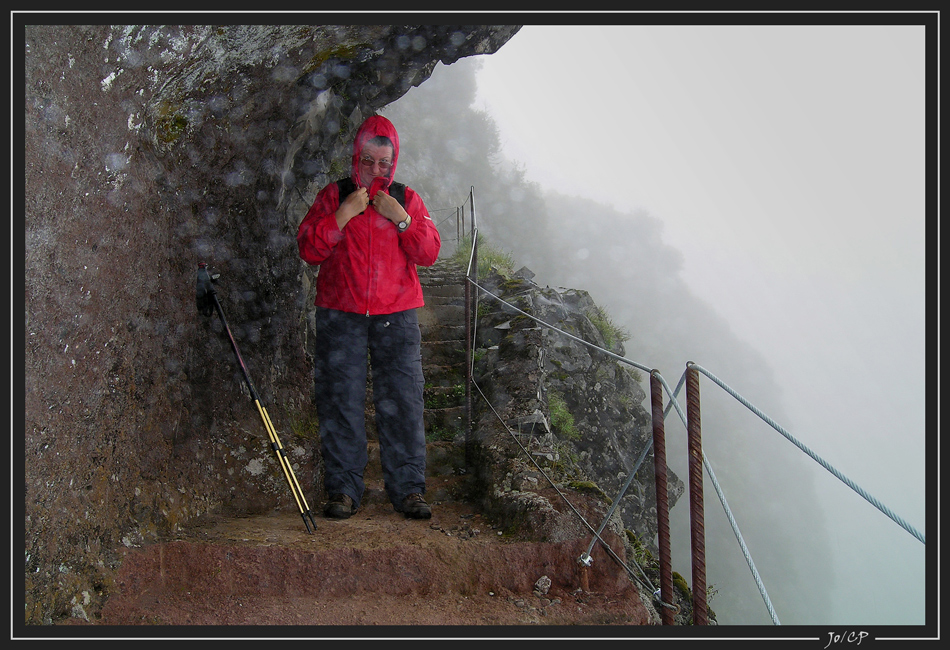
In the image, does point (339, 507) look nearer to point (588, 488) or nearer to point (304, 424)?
point (304, 424)

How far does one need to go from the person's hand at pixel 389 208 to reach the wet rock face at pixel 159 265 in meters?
1.24

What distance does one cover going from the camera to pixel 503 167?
3819cm

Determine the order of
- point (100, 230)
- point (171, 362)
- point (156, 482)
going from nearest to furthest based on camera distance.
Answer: point (100, 230), point (156, 482), point (171, 362)

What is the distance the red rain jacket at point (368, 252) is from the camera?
135 inches

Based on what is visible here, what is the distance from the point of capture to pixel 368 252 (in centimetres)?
344

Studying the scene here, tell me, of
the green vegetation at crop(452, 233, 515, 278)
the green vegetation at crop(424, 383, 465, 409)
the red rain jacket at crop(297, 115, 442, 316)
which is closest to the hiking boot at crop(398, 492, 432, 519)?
the red rain jacket at crop(297, 115, 442, 316)

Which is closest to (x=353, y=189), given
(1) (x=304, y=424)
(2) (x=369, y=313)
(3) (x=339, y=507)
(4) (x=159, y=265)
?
(2) (x=369, y=313)

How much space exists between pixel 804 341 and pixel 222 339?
445 ft

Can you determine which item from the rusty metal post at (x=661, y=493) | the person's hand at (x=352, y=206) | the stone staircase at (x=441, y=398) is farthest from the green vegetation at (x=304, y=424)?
the rusty metal post at (x=661, y=493)

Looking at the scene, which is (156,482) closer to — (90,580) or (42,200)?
(90,580)

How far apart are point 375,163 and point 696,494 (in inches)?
104

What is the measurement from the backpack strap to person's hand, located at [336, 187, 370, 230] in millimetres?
167
